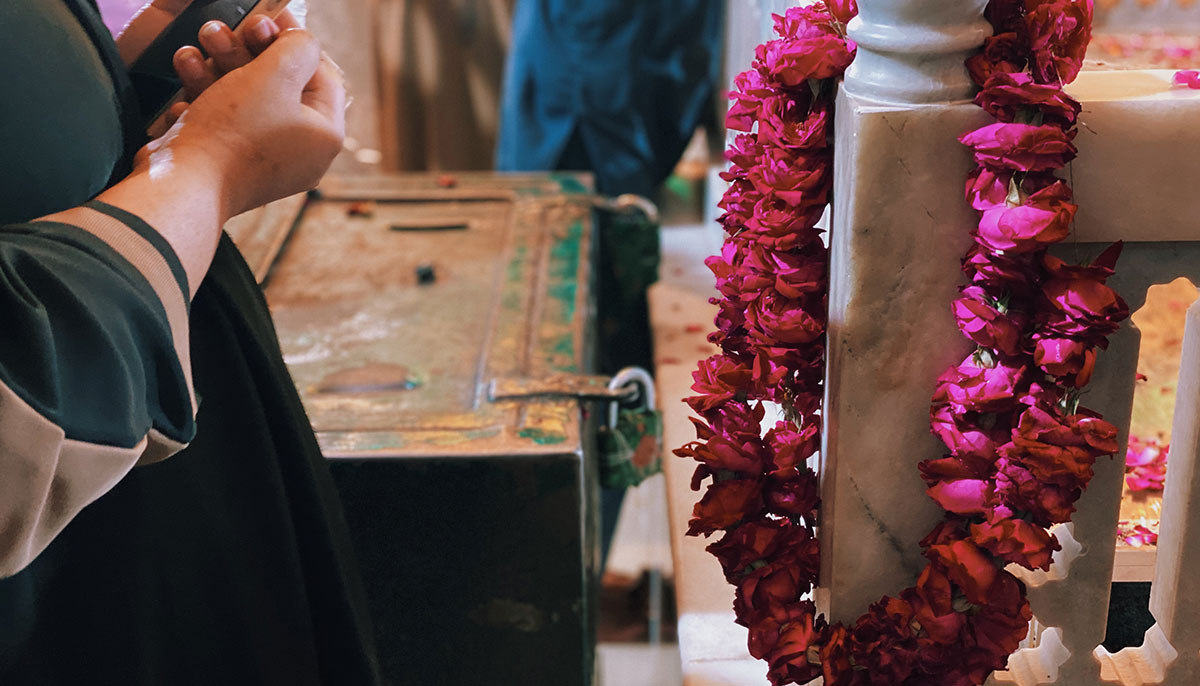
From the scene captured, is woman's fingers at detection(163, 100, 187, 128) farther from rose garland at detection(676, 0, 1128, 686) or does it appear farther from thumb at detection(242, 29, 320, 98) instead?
rose garland at detection(676, 0, 1128, 686)

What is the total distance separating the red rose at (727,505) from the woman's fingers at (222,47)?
1.61 feet

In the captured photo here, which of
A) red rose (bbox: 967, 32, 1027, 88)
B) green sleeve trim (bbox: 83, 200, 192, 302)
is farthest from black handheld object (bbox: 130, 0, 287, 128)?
red rose (bbox: 967, 32, 1027, 88)

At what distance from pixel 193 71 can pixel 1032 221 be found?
57 centimetres

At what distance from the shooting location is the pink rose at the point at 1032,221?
0.78m

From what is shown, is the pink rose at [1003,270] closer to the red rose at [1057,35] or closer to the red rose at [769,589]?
the red rose at [1057,35]

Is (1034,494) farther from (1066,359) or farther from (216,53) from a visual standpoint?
(216,53)

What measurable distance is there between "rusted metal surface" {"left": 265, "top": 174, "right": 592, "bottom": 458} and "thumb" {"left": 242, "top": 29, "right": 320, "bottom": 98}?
0.57 meters

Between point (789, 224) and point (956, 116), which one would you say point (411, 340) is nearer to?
point (789, 224)

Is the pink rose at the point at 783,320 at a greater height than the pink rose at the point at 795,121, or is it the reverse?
the pink rose at the point at 795,121

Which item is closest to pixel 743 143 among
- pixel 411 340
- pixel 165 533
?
pixel 165 533

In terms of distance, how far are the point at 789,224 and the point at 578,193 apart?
1337 millimetres

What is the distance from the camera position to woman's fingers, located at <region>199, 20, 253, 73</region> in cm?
78

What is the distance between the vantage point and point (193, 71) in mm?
785

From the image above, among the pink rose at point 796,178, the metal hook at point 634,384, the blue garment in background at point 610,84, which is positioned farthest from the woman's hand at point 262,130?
the blue garment in background at point 610,84
